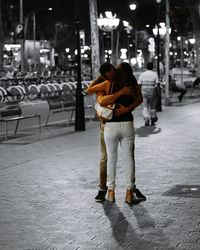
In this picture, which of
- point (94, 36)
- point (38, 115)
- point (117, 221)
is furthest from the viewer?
point (94, 36)

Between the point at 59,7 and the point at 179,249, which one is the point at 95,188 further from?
the point at 59,7

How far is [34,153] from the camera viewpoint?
1425 centimetres

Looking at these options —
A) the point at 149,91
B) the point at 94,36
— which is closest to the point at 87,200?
the point at 149,91

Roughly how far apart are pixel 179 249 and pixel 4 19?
68163 mm

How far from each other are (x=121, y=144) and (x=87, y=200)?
92 cm

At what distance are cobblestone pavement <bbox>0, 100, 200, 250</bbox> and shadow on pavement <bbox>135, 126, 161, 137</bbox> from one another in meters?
0.72

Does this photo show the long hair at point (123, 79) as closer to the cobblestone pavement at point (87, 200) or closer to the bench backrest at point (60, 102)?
the cobblestone pavement at point (87, 200)

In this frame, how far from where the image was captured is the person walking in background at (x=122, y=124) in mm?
8922

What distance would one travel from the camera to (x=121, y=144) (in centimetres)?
905

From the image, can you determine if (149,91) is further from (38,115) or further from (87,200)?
(87,200)

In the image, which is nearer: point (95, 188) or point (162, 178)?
point (95, 188)

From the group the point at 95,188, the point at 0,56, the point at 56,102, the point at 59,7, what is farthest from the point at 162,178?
the point at 59,7

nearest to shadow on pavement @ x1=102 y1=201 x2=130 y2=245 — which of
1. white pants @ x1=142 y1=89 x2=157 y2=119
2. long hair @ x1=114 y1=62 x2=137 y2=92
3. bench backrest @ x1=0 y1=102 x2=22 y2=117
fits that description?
long hair @ x1=114 y1=62 x2=137 y2=92

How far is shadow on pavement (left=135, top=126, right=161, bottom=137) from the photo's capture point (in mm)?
17438
